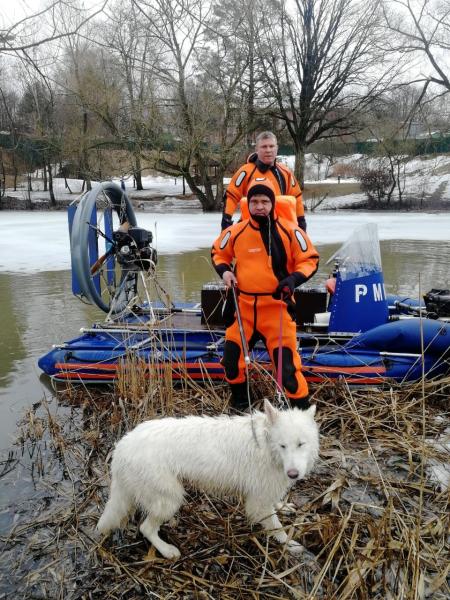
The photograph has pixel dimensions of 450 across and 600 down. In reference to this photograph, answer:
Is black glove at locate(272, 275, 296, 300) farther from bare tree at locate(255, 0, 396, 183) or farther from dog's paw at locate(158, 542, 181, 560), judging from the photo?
bare tree at locate(255, 0, 396, 183)

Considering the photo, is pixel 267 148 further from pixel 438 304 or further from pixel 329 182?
pixel 329 182

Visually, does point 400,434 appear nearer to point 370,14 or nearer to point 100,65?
point 100,65

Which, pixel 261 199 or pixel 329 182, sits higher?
pixel 329 182

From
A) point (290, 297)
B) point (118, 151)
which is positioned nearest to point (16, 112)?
point (118, 151)

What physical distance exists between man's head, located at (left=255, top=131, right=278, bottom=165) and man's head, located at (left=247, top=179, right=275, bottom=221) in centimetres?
153

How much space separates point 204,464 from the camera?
2.37m

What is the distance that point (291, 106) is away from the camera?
24156mm

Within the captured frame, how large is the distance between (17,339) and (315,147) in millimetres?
27412

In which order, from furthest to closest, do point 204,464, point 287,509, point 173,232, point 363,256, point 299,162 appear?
point 299,162 → point 173,232 → point 363,256 → point 287,509 → point 204,464

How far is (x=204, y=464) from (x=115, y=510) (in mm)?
518

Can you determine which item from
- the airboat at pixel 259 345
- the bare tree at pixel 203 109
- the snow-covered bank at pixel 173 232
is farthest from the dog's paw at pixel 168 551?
the bare tree at pixel 203 109

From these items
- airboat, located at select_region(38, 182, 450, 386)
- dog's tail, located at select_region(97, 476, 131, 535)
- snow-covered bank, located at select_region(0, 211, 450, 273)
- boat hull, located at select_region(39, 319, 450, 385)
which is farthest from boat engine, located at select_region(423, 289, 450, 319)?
snow-covered bank, located at select_region(0, 211, 450, 273)

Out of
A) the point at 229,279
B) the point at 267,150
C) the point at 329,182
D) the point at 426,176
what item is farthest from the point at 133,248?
the point at 329,182

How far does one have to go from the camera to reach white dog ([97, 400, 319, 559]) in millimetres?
2305
